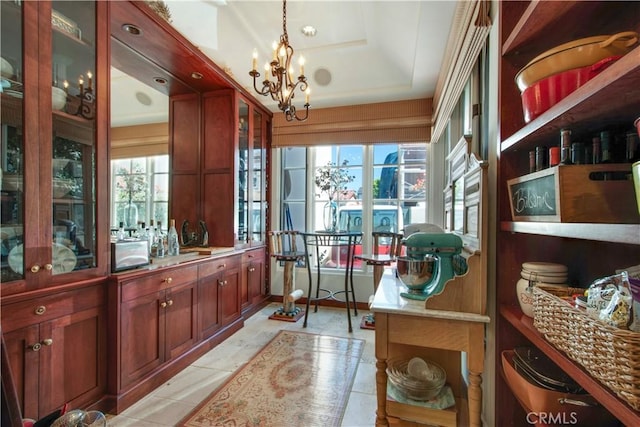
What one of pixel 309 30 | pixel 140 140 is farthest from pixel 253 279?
pixel 309 30

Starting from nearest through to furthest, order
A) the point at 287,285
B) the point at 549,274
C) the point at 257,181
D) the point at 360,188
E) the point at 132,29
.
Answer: the point at 549,274
the point at 132,29
the point at 287,285
the point at 257,181
the point at 360,188

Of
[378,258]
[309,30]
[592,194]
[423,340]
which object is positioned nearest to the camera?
[592,194]

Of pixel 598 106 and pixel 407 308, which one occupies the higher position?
pixel 598 106

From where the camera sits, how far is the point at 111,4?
5.57 ft

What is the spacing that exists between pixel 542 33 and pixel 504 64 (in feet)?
0.51

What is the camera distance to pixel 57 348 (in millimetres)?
1458

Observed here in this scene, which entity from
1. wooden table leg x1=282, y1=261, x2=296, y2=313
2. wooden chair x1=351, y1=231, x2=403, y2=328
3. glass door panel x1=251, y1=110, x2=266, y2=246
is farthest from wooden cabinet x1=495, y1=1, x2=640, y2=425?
glass door panel x1=251, y1=110, x2=266, y2=246

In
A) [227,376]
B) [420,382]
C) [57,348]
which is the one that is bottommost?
[227,376]

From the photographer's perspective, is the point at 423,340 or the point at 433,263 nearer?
the point at 423,340

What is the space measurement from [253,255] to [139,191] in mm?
1463

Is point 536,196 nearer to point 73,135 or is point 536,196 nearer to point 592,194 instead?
point 592,194

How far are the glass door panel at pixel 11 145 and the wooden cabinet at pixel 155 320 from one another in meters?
0.56

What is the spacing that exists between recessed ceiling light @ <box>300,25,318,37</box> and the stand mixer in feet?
7.34

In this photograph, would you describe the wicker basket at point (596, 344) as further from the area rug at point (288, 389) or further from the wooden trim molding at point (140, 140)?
the wooden trim molding at point (140, 140)
